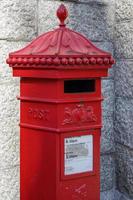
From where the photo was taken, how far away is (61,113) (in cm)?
224

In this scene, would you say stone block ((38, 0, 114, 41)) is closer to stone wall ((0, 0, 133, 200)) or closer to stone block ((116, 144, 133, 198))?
stone wall ((0, 0, 133, 200))

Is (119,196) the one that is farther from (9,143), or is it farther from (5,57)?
(5,57)

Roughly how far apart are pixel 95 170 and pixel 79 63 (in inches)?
26.9

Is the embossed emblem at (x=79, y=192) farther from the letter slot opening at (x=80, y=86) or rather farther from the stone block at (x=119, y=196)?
the stone block at (x=119, y=196)

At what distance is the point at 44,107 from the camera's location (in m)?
2.32

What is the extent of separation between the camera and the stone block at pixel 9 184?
2941 millimetres

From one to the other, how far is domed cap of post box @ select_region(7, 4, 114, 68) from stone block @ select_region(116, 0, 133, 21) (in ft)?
A: 3.38

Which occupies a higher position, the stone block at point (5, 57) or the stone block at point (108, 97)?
the stone block at point (5, 57)

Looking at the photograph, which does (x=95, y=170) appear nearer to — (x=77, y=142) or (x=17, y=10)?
(x=77, y=142)

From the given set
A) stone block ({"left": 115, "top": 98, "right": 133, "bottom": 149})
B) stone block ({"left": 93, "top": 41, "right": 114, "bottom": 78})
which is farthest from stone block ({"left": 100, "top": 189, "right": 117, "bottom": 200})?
stone block ({"left": 93, "top": 41, "right": 114, "bottom": 78})

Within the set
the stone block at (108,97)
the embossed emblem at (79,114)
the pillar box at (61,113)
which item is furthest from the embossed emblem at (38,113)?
the stone block at (108,97)

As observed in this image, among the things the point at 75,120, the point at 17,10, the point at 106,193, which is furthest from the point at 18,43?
the point at 106,193

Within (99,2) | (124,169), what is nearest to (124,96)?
(124,169)

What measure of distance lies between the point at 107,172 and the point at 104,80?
32.0 inches
